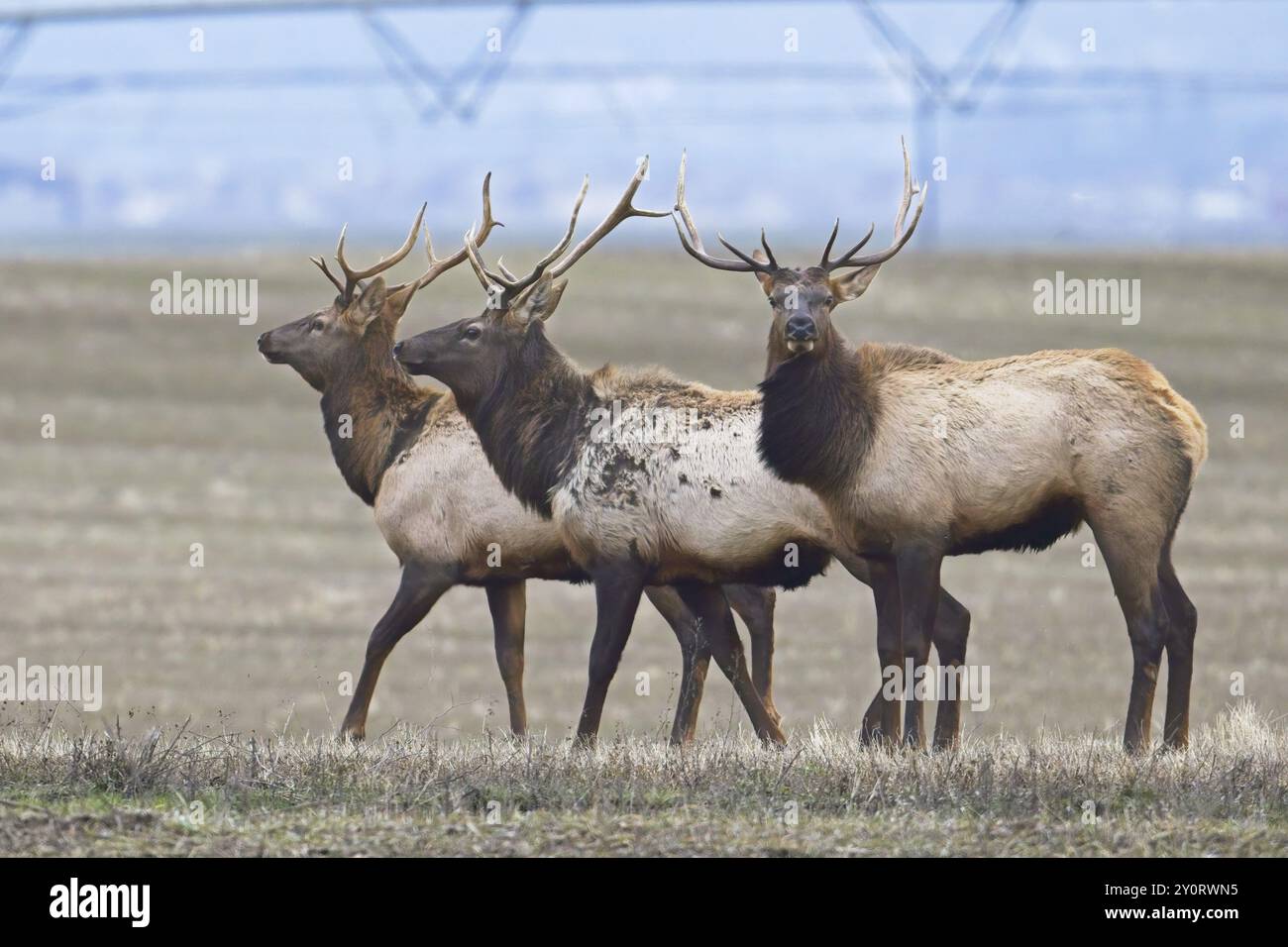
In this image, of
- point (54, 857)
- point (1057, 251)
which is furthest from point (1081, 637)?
point (1057, 251)

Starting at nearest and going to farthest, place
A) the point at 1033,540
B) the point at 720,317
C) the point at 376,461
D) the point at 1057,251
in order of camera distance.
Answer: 1. the point at 1033,540
2. the point at 376,461
3. the point at 720,317
4. the point at 1057,251

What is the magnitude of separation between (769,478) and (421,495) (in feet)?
8.37

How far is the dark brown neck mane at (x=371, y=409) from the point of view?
1352 cm

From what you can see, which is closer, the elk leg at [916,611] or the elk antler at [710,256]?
the elk leg at [916,611]

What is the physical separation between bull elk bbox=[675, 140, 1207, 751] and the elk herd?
1 cm

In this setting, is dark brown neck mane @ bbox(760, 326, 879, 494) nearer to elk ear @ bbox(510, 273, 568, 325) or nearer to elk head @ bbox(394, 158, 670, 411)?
elk head @ bbox(394, 158, 670, 411)

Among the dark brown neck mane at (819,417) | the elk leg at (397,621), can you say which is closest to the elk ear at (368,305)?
the elk leg at (397,621)

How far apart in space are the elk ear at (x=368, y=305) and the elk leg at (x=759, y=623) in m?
3.09

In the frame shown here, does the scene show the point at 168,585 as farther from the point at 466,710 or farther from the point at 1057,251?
the point at 1057,251

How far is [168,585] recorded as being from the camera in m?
27.5

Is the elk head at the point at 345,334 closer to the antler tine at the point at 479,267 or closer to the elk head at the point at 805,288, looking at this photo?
the antler tine at the point at 479,267

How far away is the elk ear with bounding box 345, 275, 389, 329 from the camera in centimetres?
1373

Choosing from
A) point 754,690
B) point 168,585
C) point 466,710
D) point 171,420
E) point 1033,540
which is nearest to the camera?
point 1033,540

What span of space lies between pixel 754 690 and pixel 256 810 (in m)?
4.38
